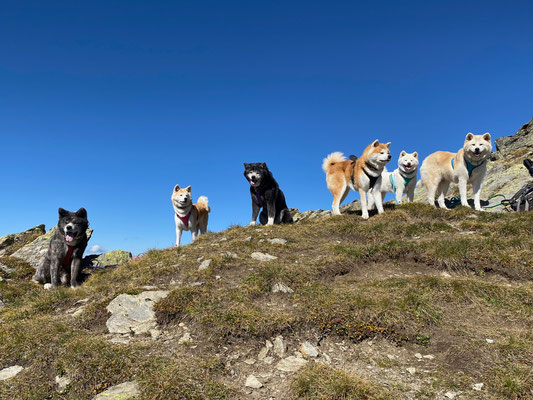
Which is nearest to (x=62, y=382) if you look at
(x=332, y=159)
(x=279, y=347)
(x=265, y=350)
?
A: (x=265, y=350)

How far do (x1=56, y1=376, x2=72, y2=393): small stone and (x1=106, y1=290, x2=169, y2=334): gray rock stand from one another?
47.9 inches

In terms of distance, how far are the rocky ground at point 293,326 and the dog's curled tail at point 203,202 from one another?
24.0 ft

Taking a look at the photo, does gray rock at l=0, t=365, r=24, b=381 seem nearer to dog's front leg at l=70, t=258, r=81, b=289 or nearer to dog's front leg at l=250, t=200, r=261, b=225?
dog's front leg at l=70, t=258, r=81, b=289

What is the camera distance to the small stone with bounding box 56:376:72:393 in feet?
13.8

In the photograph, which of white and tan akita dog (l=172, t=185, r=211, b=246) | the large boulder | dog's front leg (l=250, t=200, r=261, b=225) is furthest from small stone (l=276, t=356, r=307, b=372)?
the large boulder

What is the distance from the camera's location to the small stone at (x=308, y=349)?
4.82 meters

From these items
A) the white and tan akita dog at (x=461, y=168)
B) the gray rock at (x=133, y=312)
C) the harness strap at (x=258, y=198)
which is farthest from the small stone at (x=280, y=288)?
the white and tan akita dog at (x=461, y=168)

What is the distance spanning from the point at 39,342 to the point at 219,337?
2.99m

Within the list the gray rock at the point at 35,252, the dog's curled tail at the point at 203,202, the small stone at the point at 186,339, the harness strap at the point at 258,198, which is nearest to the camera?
the small stone at the point at 186,339

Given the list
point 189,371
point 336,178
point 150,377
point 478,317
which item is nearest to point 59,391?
point 150,377

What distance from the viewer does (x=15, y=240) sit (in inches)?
659

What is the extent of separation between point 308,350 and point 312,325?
0.55m

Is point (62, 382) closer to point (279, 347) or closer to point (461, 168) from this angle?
point (279, 347)

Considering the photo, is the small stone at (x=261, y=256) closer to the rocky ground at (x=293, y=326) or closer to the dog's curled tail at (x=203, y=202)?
the rocky ground at (x=293, y=326)
